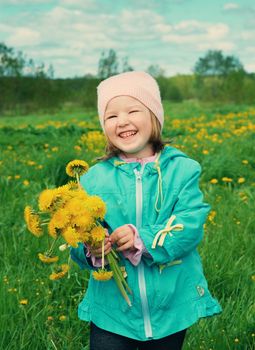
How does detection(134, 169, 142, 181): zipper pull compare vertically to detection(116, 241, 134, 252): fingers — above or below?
above

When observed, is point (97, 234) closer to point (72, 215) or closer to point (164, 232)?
point (72, 215)

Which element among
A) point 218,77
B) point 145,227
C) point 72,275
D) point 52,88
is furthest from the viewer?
point 218,77

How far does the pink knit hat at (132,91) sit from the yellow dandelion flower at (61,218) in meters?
0.56

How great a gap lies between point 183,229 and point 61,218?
46 cm

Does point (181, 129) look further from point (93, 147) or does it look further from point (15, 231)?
point (15, 231)

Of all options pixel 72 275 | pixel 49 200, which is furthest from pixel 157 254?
pixel 72 275

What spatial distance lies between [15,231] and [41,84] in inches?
1053

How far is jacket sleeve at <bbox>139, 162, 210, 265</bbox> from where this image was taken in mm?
1820

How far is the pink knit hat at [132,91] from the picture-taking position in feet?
6.44

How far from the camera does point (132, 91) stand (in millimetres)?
1961

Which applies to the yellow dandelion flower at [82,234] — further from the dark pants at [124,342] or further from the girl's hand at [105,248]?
the dark pants at [124,342]

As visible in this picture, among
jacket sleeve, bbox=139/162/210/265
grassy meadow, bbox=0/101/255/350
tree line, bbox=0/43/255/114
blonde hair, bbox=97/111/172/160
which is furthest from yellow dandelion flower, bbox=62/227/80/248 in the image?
tree line, bbox=0/43/255/114

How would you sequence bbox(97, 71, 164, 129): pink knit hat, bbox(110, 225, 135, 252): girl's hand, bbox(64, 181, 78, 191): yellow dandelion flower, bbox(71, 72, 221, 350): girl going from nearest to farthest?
bbox(64, 181, 78, 191): yellow dandelion flower → bbox(110, 225, 135, 252): girl's hand → bbox(71, 72, 221, 350): girl → bbox(97, 71, 164, 129): pink knit hat

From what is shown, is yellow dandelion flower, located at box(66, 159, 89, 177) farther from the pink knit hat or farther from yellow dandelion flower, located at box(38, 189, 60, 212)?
the pink knit hat
